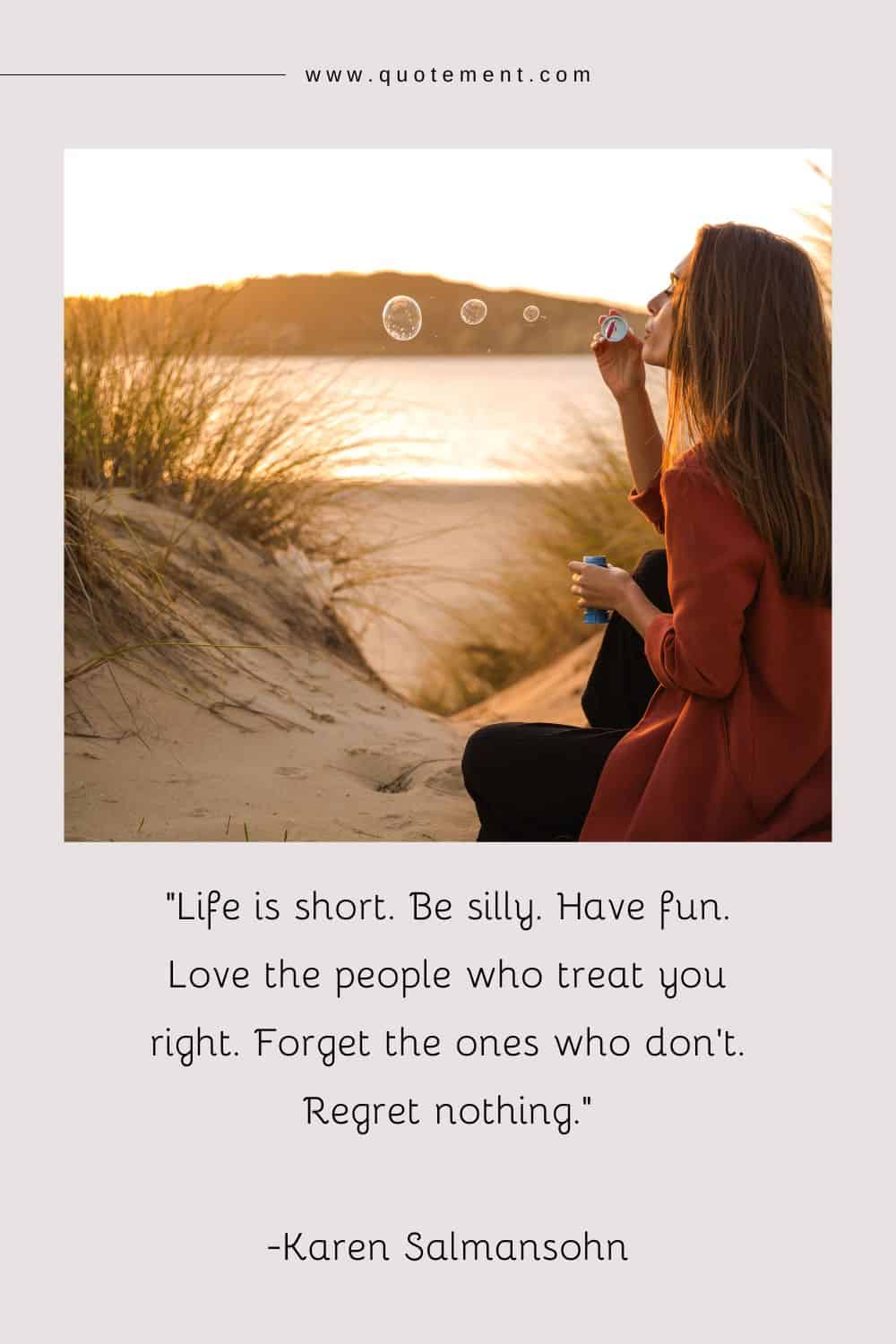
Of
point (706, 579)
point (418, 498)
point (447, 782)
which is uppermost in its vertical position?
point (418, 498)

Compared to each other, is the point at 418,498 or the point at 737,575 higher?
the point at 418,498

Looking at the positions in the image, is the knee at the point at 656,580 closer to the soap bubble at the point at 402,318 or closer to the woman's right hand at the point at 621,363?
the woman's right hand at the point at 621,363

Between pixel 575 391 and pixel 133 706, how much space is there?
7.00 metres

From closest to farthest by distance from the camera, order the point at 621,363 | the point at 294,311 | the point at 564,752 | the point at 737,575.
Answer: the point at 737,575
the point at 564,752
the point at 621,363
the point at 294,311

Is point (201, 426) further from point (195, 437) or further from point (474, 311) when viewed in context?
point (474, 311)

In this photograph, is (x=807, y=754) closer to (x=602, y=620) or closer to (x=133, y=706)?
(x=602, y=620)

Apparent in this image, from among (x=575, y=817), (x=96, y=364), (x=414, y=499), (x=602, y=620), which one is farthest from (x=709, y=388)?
(x=414, y=499)

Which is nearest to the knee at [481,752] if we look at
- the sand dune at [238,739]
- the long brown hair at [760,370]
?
the sand dune at [238,739]

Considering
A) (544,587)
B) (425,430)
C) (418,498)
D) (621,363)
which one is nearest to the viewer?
(621,363)

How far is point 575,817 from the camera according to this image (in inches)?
85.8

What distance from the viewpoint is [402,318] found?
2926mm

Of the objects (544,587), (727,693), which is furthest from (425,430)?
(727,693)

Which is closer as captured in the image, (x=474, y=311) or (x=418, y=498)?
(x=474, y=311)

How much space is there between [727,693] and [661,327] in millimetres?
604
